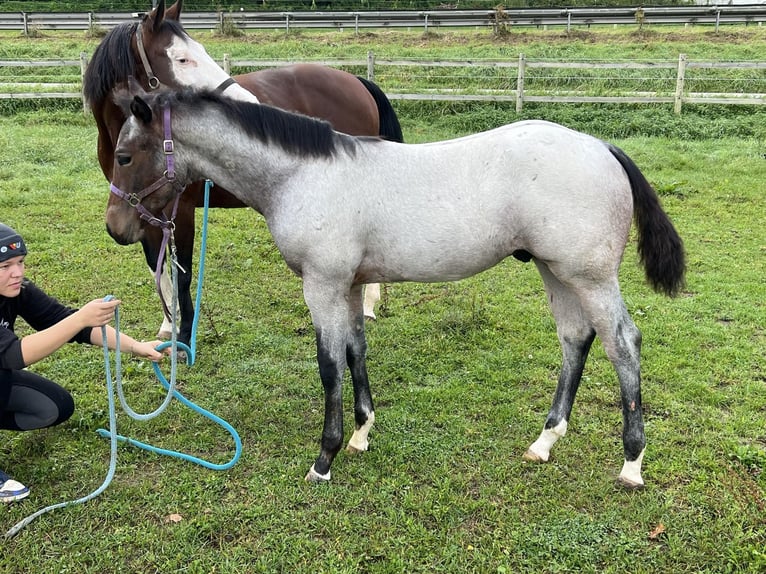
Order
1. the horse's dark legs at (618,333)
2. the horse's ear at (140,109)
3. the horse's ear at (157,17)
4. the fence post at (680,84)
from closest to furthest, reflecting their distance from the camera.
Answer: the horse's ear at (140,109) → the horse's dark legs at (618,333) → the horse's ear at (157,17) → the fence post at (680,84)

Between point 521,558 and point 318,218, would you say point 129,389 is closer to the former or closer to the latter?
point 318,218

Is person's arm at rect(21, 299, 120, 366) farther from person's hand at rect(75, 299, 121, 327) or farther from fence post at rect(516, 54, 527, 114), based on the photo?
fence post at rect(516, 54, 527, 114)

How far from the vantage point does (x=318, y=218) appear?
281 cm

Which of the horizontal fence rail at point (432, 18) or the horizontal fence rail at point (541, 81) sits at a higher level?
the horizontal fence rail at point (432, 18)

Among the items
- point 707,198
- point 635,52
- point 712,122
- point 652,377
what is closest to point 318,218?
point 652,377

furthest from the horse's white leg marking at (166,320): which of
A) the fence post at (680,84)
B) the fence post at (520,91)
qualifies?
the fence post at (680,84)

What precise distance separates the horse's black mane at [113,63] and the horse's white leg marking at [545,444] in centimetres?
354

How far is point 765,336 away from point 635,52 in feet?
45.6

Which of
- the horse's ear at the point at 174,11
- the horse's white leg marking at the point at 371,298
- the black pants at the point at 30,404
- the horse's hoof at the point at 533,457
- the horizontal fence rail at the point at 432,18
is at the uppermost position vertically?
the horizontal fence rail at the point at 432,18

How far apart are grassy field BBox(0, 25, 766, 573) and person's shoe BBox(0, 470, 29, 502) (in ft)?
0.17

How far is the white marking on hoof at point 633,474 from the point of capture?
305cm

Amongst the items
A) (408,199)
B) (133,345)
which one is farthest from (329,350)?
(133,345)

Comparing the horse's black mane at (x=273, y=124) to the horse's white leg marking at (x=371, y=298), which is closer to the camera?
the horse's black mane at (x=273, y=124)

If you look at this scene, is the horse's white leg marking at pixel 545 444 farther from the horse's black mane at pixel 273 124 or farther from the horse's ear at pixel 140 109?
the horse's ear at pixel 140 109
